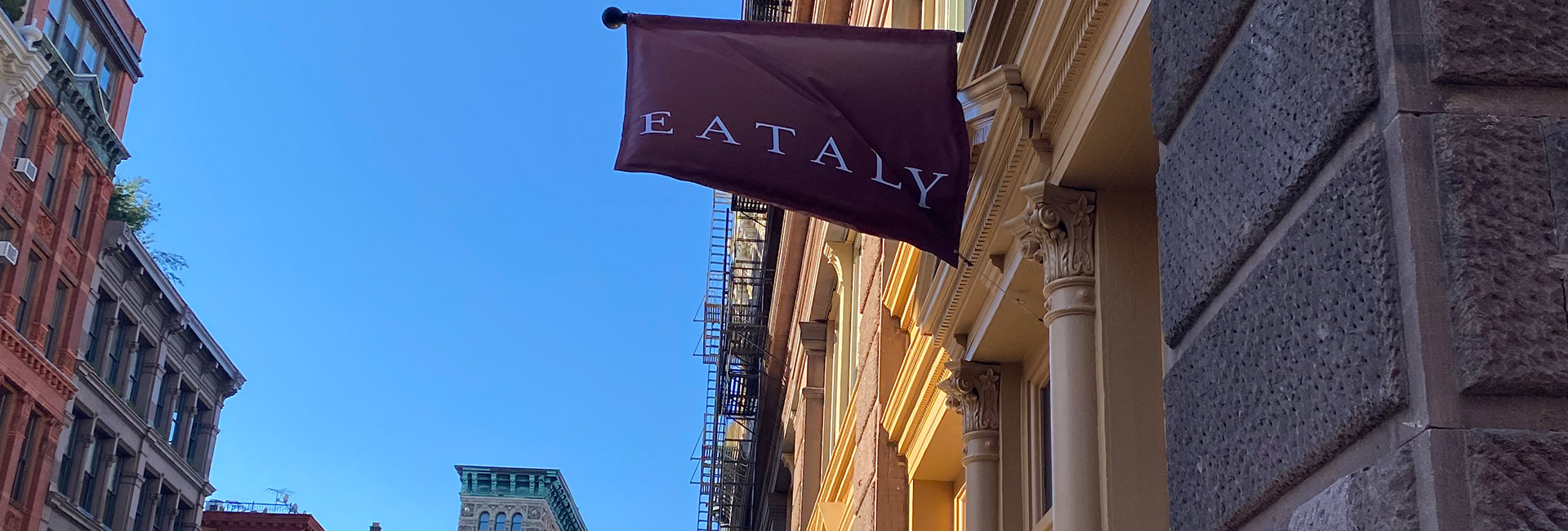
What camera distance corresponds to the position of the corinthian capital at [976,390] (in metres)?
8.93

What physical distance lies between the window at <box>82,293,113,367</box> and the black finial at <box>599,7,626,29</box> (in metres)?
42.8

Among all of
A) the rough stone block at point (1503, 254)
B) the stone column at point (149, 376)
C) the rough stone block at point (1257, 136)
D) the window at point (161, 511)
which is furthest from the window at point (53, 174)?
the rough stone block at point (1503, 254)

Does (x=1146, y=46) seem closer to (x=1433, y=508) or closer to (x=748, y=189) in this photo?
(x=748, y=189)

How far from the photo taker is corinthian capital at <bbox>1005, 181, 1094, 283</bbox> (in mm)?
6574

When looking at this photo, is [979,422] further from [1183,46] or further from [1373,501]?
[1373,501]

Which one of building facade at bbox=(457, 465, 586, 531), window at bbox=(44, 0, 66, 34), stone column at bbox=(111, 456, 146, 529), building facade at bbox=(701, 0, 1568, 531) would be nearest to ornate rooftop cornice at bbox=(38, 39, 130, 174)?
window at bbox=(44, 0, 66, 34)

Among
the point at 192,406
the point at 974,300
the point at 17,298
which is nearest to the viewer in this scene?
the point at 974,300

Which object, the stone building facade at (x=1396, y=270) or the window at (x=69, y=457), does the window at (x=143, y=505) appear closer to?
the window at (x=69, y=457)

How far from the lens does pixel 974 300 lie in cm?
863

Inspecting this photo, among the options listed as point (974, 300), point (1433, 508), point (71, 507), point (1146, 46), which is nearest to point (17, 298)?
point (71, 507)

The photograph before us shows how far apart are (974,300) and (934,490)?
389 cm

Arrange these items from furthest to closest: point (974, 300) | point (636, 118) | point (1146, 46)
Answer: point (974, 300), point (636, 118), point (1146, 46)

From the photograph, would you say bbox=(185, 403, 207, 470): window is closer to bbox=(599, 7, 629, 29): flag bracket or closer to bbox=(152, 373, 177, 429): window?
bbox=(152, 373, 177, 429): window

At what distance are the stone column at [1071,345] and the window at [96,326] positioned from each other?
44.5m
